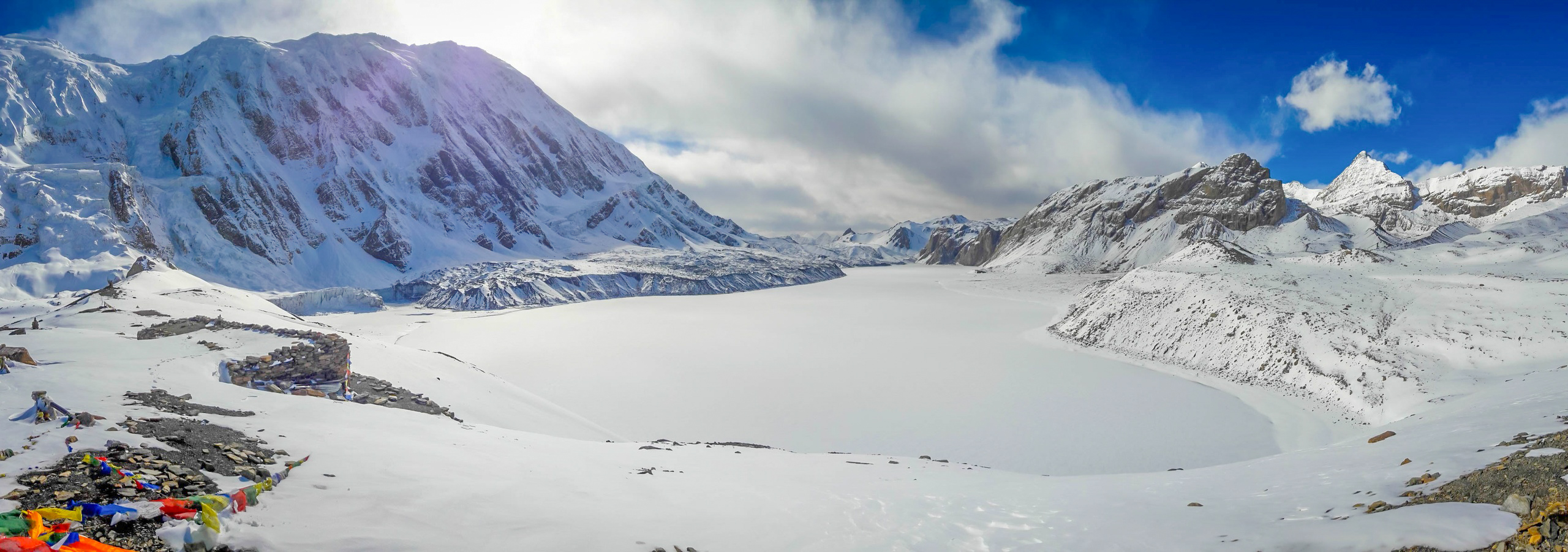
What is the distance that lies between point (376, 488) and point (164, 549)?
2071 millimetres

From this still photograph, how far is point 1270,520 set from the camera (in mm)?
7238

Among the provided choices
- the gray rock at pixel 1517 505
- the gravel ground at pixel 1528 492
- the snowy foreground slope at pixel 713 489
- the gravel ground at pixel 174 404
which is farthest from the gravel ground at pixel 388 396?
the gray rock at pixel 1517 505

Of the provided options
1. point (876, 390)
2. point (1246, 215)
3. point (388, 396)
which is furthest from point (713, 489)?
point (1246, 215)

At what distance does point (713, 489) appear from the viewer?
1007 centimetres

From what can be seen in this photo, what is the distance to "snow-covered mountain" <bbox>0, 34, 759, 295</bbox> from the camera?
5409 cm

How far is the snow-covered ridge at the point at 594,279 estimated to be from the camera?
→ 71.9m

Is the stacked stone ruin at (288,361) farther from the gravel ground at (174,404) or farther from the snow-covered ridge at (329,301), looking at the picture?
the snow-covered ridge at (329,301)

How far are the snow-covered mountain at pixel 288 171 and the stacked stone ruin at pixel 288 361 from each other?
48.7m

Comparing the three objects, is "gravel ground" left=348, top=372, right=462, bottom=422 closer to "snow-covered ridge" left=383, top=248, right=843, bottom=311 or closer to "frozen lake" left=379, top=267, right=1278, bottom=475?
"frozen lake" left=379, top=267, right=1278, bottom=475

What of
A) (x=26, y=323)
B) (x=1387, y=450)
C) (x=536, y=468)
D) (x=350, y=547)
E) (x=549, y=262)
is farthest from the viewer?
(x=549, y=262)

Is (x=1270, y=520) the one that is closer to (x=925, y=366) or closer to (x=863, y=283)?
(x=925, y=366)

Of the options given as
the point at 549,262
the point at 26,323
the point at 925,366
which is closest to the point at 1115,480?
the point at 925,366

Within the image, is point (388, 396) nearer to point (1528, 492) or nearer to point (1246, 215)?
point (1528, 492)

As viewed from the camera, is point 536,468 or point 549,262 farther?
point 549,262
